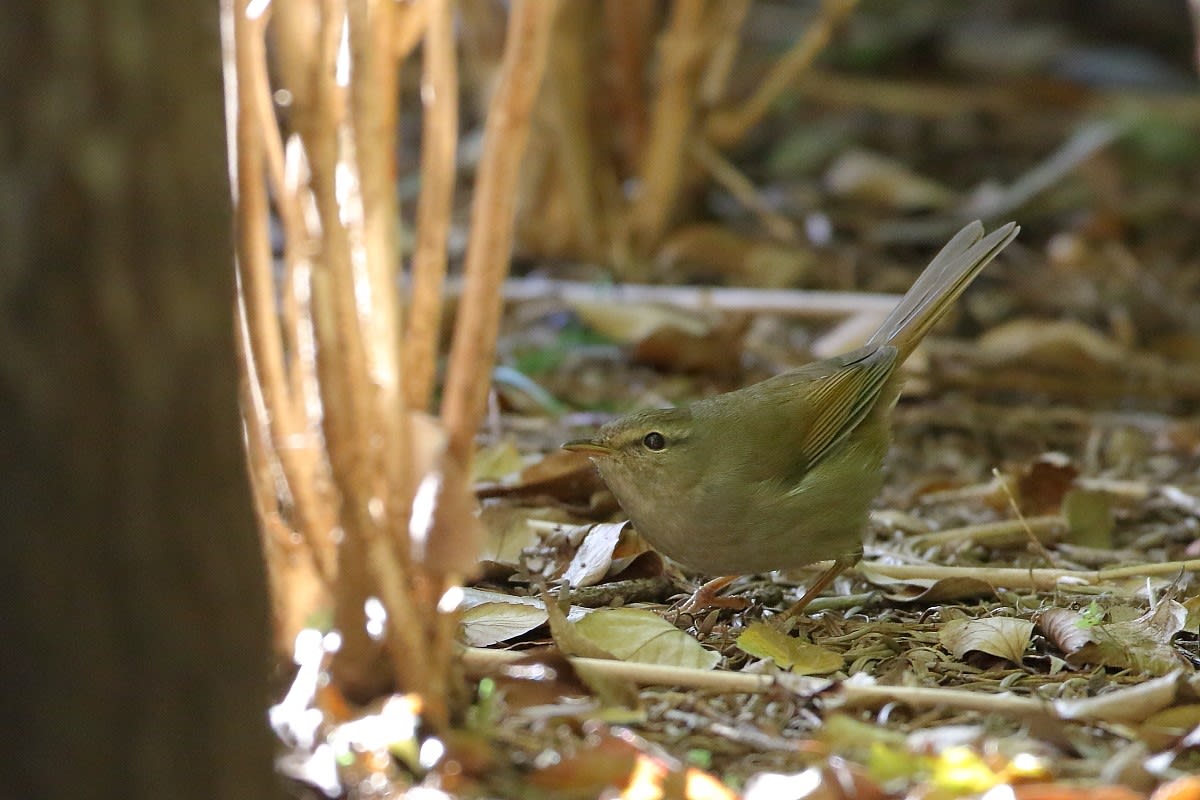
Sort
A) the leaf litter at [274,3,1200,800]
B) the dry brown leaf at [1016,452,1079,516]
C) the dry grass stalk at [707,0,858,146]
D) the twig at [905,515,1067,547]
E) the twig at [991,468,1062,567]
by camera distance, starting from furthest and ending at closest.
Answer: the dry grass stalk at [707,0,858,146]
the dry brown leaf at [1016,452,1079,516]
the twig at [905,515,1067,547]
the twig at [991,468,1062,567]
the leaf litter at [274,3,1200,800]

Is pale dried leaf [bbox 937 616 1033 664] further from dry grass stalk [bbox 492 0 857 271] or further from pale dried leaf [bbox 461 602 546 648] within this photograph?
dry grass stalk [bbox 492 0 857 271]

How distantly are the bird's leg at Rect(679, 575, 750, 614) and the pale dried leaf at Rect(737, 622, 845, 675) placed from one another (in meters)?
0.35

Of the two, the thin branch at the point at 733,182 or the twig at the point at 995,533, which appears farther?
the thin branch at the point at 733,182

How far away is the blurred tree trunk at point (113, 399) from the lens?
1753 millimetres

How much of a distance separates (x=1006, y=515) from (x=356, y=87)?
2.95m

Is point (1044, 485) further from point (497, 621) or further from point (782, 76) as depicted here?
point (782, 76)

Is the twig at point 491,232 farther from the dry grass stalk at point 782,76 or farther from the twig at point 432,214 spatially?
the dry grass stalk at point 782,76

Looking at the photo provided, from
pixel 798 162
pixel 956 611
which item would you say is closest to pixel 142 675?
pixel 956 611

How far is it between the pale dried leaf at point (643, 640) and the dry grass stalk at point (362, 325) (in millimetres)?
609

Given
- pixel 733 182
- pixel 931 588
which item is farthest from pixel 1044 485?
pixel 733 182

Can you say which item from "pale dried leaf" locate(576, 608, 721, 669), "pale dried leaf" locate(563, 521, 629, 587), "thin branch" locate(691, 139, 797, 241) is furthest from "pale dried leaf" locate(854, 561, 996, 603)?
"thin branch" locate(691, 139, 797, 241)

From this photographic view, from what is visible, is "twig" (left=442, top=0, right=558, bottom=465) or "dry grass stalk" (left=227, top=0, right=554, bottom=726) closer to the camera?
"dry grass stalk" (left=227, top=0, right=554, bottom=726)

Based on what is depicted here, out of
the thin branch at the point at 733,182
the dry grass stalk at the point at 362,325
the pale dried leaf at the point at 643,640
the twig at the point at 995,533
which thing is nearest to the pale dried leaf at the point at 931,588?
the twig at the point at 995,533

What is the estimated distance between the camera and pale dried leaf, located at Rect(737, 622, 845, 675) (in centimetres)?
316
